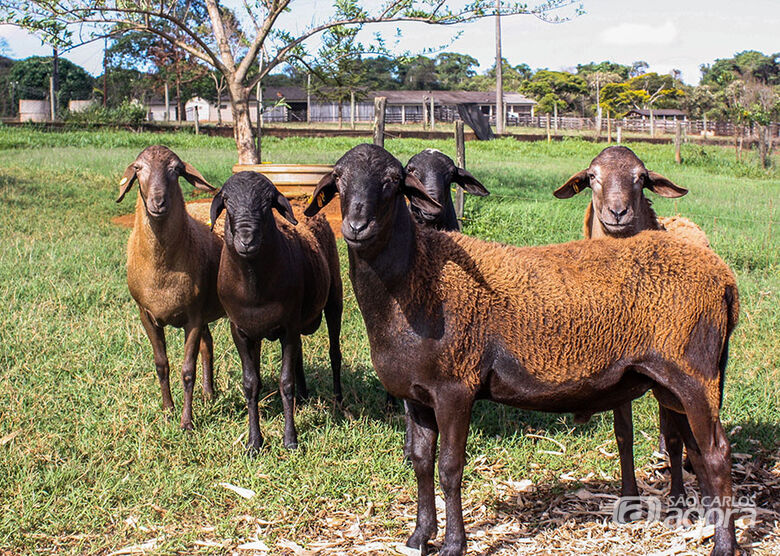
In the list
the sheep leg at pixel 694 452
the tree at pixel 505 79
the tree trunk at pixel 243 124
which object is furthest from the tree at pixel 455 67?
the sheep leg at pixel 694 452

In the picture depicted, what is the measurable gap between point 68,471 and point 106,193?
12.3 m

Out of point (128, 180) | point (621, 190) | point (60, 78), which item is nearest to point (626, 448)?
point (621, 190)

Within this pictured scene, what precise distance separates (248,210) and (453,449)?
2259 mm

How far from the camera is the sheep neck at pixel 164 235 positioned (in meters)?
6.00

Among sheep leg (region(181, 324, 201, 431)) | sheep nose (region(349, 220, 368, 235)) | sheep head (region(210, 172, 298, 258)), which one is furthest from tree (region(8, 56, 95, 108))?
sheep nose (region(349, 220, 368, 235))

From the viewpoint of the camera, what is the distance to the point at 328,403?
21.8 ft

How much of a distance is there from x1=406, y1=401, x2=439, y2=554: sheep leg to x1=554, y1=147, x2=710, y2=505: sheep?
122 cm

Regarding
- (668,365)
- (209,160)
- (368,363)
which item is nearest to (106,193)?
(209,160)

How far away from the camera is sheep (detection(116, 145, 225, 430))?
5.89 m

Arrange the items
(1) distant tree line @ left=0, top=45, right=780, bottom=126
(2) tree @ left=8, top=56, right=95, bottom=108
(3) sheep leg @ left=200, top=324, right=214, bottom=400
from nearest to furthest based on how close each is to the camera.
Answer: (3) sheep leg @ left=200, top=324, right=214, bottom=400, (1) distant tree line @ left=0, top=45, right=780, bottom=126, (2) tree @ left=8, top=56, right=95, bottom=108

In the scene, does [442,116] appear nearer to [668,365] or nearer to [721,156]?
[721,156]

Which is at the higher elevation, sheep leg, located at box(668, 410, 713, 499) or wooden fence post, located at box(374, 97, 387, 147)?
wooden fence post, located at box(374, 97, 387, 147)

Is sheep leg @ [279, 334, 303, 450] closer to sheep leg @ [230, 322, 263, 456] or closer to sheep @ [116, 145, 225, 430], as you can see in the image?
sheep leg @ [230, 322, 263, 456]

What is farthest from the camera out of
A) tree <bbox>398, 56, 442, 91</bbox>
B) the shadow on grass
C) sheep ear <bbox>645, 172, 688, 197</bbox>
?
tree <bbox>398, 56, 442, 91</bbox>
